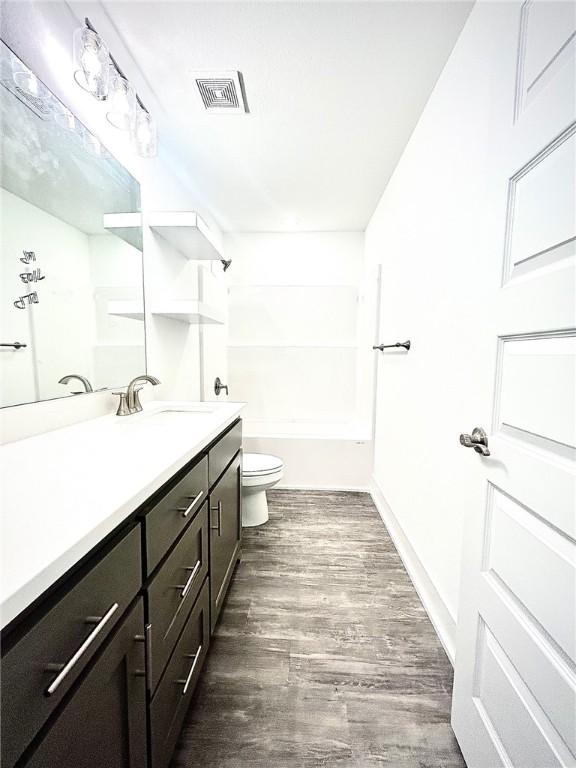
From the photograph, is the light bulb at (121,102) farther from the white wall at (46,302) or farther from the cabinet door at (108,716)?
the cabinet door at (108,716)

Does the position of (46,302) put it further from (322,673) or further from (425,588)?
(425,588)

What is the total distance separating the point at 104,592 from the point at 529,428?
3.00 ft

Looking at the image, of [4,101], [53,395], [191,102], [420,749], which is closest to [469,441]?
[420,749]

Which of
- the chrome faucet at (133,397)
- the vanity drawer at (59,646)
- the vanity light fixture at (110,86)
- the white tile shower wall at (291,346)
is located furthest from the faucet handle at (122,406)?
the white tile shower wall at (291,346)

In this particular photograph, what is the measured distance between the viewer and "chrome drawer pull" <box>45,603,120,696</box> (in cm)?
47

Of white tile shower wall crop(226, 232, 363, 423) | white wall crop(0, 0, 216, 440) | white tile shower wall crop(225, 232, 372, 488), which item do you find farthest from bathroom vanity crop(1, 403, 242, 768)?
white tile shower wall crop(226, 232, 363, 423)

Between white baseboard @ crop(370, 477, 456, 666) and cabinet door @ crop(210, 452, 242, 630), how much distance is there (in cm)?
93

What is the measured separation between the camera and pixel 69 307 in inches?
47.3

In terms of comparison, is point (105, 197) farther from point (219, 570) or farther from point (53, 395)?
point (219, 570)

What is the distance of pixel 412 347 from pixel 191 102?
1.64m

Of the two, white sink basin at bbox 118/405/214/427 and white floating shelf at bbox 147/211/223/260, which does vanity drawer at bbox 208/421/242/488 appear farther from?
white floating shelf at bbox 147/211/223/260

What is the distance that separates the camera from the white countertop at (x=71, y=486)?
0.45m

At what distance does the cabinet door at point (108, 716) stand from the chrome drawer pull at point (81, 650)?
5cm

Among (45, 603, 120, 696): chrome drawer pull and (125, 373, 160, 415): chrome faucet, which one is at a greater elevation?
(125, 373, 160, 415): chrome faucet
